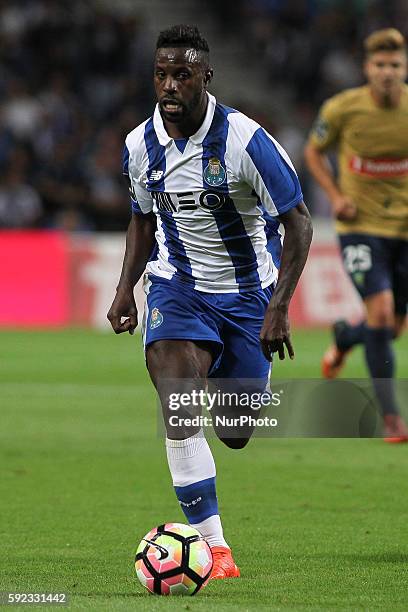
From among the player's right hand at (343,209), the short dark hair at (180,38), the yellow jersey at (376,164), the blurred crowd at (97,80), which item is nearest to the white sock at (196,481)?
the short dark hair at (180,38)

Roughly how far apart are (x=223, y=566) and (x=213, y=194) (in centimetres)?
153

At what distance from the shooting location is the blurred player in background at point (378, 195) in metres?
9.38

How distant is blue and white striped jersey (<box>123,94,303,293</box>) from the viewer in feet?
18.5

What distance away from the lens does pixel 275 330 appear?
5520mm

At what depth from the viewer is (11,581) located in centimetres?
522

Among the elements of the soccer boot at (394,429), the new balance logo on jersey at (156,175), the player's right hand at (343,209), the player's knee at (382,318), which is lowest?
the soccer boot at (394,429)

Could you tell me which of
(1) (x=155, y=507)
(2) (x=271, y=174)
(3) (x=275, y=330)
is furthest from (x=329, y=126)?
(3) (x=275, y=330)

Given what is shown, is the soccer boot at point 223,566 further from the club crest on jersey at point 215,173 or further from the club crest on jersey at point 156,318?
the club crest on jersey at point 215,173

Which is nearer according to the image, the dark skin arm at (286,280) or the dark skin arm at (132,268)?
the dark skin arm at (286,280)

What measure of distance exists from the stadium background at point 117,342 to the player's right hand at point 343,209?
160 centimetres

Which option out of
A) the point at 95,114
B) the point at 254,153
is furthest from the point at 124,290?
the point at 95,114

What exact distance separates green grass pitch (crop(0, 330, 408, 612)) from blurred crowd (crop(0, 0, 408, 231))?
759 centimetres

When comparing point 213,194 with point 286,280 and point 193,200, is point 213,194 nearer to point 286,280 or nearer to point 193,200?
point 193,200

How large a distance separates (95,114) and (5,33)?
1.92 meters
